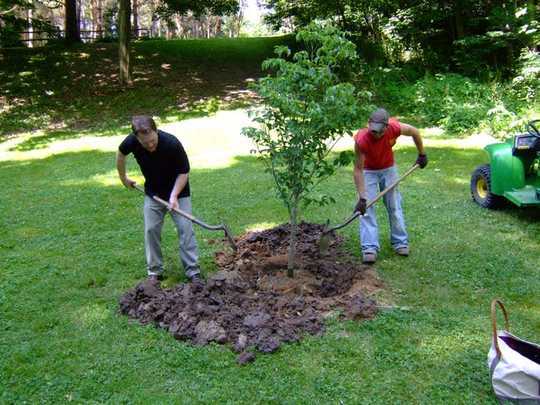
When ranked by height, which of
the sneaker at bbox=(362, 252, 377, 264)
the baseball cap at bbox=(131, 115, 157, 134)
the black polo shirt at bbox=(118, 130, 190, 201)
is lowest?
the sneaker at bbox=(362, 252, 377, 264)

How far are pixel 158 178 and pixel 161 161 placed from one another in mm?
183

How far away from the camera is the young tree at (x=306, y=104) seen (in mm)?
4316

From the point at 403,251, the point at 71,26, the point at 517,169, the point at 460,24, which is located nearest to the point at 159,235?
the point at 403,251

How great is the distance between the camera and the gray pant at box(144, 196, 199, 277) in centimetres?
507

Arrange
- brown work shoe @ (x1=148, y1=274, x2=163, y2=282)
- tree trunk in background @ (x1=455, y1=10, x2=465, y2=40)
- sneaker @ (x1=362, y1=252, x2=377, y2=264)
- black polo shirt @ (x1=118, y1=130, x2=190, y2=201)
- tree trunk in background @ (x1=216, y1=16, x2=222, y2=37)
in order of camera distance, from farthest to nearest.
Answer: tree trunk in background @ (x1=216, y1=16, x2=222, y2=37)
tree trunk in background @ (x1=455, y1=10, x2=465, y2=40)
sneaker @ (x1=362, y1=252, x2=377, y2=264)
brown work shoe @ (x1=148, y1=274, x2=163, y2=282)
black polo shirt @ (x1=118, y1=130, x2=190, y2=201)

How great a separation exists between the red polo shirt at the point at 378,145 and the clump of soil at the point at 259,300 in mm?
1035

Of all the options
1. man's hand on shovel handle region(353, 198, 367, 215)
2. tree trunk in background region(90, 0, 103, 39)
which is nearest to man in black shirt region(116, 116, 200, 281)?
man's hand on shovel handle region(353, 198, 367, 215)

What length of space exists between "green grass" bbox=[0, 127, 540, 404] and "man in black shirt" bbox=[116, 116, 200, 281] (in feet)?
1.15

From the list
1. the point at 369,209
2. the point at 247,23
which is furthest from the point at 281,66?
the point at 247,23

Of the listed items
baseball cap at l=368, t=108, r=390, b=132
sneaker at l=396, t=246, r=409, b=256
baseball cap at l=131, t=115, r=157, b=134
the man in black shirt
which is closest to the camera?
baseball cap at l=131, t=115, r=157, b=134

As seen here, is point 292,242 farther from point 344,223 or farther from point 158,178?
point 158,178

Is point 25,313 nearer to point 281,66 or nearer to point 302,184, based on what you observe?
point 302,184

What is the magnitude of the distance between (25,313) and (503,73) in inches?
524

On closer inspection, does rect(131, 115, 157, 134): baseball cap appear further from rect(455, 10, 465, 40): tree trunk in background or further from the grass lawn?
rect(455, 10, 465, 40): tree trunk in background
